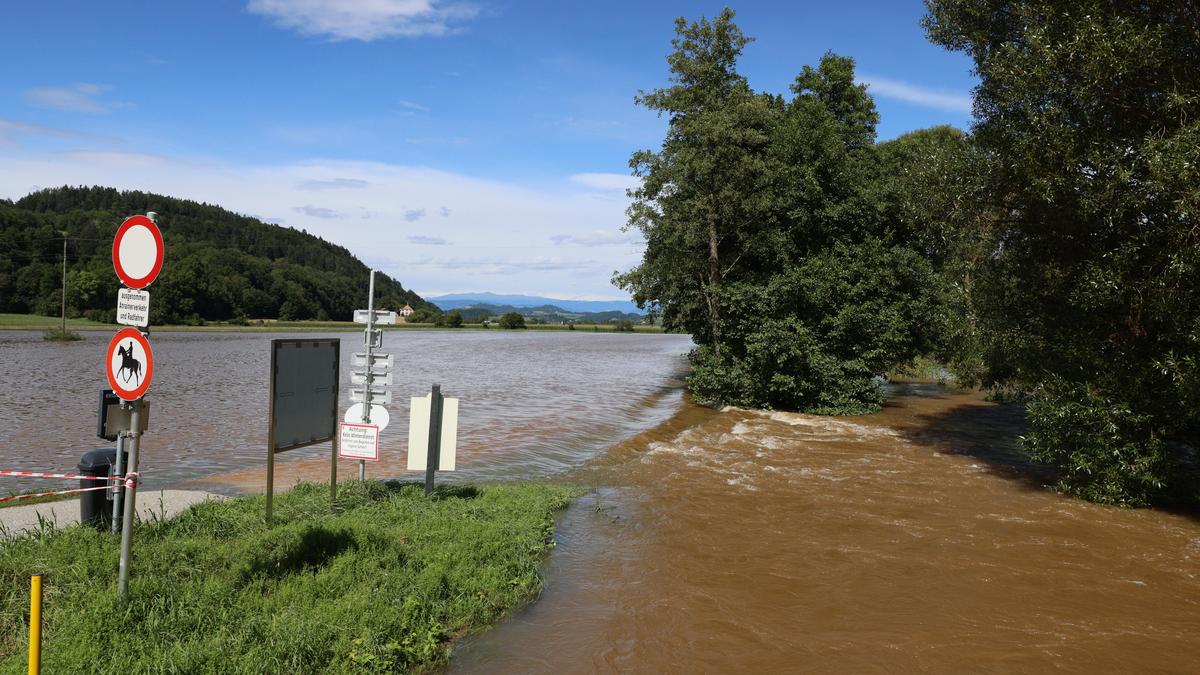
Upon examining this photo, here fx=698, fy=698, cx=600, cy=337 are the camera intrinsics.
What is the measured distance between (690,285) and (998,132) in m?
17.2

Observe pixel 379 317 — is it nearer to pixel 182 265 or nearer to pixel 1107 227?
pixel 1107 227

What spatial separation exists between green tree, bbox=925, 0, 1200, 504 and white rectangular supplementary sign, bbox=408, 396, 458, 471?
915 centimetres

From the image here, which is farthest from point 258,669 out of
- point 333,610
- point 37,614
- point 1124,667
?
point 1124,667

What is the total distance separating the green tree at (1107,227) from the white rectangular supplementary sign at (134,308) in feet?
38.3

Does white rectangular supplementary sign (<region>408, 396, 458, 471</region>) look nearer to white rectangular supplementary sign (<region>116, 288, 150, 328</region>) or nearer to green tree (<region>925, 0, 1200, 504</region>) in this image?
white rectangular supplementary sign (<region>116, 288, 150, 328</region>)

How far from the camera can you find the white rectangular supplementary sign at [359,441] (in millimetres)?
9273

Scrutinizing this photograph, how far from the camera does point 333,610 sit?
534 cm

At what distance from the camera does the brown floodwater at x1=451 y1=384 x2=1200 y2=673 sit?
18.9 ft

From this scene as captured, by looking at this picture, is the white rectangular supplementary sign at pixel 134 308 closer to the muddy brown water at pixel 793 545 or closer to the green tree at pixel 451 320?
the muddy brown water at pixel 793 545

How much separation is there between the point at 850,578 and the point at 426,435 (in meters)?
5.57

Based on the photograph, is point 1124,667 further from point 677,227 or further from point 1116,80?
point 677,227

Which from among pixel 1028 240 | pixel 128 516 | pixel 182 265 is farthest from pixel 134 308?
pixel 182 265

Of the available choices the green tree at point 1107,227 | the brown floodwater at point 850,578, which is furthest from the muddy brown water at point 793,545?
the green tree at point 1107,227

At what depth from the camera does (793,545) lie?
345 inches
